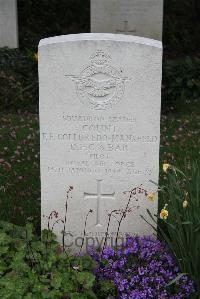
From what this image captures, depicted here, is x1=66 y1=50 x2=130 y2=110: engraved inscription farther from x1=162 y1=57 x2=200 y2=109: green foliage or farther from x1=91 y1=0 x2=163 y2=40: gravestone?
x1=91 y1=0 x2=163 y2=40: gravestone

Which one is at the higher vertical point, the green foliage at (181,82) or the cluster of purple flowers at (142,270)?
the green foliage at (181,82)

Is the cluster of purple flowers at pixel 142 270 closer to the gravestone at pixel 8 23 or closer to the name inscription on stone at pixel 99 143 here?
the name inscription on stone at pixel 99 143

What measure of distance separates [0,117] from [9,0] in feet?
10.0

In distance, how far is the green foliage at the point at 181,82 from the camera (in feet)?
29.3

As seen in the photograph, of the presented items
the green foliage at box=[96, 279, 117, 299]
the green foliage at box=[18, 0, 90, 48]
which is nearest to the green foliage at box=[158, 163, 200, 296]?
the green foliage at box=[96, 279, 117, 299]

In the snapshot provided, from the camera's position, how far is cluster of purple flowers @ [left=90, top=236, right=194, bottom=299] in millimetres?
3877

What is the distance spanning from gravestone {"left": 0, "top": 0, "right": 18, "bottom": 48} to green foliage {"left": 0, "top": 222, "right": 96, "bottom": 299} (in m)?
6.69

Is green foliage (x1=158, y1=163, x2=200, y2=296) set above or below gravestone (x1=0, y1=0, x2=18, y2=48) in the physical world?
below

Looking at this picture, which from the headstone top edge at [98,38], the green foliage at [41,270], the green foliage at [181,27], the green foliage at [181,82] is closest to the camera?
the green foliage at [41,270]

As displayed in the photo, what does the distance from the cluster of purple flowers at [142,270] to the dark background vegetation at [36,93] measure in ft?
3.38

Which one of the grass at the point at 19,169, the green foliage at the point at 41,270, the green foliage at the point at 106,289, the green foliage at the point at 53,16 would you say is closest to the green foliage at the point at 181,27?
the green foliage at the point at 53,16

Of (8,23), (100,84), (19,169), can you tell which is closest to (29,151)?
(19,169)

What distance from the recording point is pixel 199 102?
8656 millimetres

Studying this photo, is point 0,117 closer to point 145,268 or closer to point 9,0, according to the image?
point 9,0
